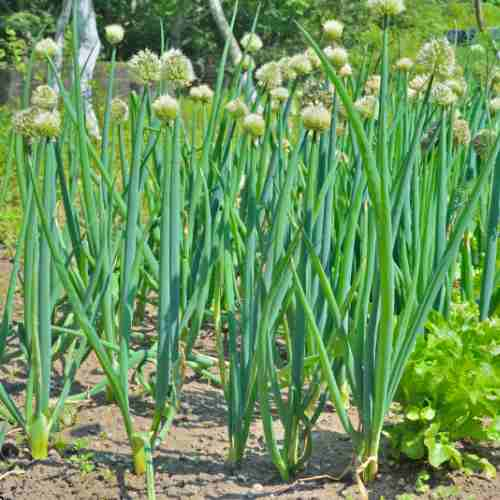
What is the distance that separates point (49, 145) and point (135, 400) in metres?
0.63

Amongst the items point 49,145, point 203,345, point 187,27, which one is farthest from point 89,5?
point 187,27

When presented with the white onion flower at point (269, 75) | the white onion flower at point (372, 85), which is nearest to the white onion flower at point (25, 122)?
the white onion flower at point (269, 75)

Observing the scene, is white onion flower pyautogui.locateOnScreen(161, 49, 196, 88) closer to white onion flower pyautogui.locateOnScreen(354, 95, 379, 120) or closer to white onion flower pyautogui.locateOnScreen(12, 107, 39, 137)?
white onion flower pyautogui.locateOnScreen(12, 107, 39, 137)

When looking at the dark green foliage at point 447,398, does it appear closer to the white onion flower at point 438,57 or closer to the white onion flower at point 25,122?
the white onion flower at point 438,57

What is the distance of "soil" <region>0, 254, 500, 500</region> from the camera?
50.2 inches

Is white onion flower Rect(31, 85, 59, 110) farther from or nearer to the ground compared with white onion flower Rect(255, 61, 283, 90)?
nearer to the ground

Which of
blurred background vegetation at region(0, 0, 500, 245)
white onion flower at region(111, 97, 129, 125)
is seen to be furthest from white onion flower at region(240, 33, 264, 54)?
blurred background vegetation at region(0, 0, 500, 245)

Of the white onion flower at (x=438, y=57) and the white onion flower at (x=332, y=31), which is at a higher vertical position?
the white onion flower at (x=332, y=31)

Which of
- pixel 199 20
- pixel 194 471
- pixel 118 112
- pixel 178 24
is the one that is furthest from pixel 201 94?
pixel 199 20

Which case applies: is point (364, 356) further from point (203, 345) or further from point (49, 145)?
point (203, 345)

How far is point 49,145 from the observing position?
1230 mm

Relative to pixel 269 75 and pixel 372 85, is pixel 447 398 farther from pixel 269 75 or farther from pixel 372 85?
pixel 372 85

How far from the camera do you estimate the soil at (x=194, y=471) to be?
4.18 feet

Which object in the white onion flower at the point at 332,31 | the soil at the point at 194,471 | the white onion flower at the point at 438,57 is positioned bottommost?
the soil at the point at 194,471
